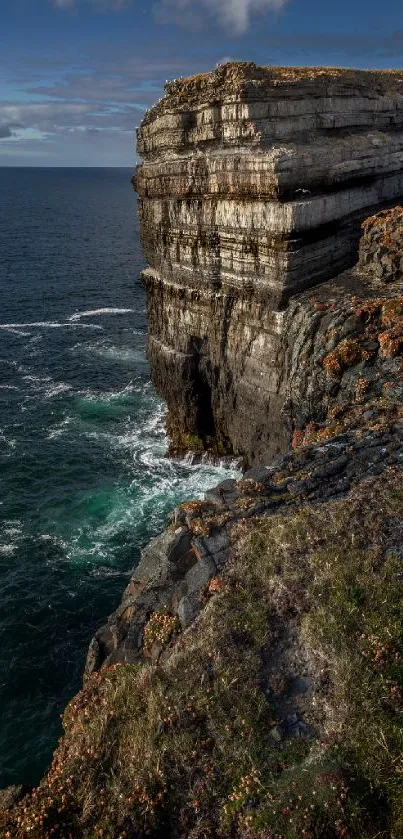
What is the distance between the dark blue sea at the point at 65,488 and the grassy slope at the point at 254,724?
10.0 m

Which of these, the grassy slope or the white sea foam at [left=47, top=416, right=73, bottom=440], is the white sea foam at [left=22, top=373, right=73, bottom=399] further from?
the grassy slope

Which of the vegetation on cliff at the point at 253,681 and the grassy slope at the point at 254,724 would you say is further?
the vegetation on cliff at the point at 253,681

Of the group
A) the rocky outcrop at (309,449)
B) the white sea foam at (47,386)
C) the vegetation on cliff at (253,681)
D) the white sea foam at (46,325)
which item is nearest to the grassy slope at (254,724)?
the vegetation on cliff at (253,681)

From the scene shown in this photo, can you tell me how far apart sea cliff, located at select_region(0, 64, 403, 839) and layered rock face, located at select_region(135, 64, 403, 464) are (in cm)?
18

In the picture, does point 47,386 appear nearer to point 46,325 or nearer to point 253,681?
point 46,325

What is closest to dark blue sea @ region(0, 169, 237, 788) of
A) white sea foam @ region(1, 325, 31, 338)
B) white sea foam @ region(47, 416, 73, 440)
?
white sea foam @ region(47, 416, 73, 440)

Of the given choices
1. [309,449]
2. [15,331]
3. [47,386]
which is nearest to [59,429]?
[47,386]

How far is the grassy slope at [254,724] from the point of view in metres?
10.7

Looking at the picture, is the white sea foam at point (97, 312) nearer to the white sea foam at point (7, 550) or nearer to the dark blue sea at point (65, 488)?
the dark blue sea at point (65, 488)

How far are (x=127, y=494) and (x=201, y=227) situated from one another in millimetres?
18140

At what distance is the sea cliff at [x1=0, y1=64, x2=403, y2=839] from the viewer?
1109 cm

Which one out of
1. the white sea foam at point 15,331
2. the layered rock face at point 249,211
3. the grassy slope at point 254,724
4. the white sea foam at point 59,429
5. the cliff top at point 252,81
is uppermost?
the cliff top at point 252,81

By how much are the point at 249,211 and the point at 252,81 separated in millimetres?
7018

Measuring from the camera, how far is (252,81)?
3169 cm
